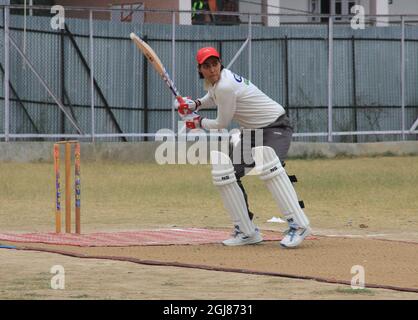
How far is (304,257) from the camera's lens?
13.1 m

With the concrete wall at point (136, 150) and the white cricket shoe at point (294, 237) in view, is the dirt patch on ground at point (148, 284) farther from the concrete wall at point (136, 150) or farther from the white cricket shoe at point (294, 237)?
the concrete wall at point (136, 150)

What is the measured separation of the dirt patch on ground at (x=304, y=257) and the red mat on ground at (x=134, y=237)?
0.43 m

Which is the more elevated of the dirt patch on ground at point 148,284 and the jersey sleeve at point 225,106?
the jersey sleeve at point 225,106

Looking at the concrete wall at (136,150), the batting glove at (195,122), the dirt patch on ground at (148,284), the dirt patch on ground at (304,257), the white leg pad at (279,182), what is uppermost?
the batting glove at (195,122)

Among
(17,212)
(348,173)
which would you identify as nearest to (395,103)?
(348,173)

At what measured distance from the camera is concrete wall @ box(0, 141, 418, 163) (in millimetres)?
26859

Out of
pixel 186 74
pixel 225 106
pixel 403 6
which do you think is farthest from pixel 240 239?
pixel 403 6

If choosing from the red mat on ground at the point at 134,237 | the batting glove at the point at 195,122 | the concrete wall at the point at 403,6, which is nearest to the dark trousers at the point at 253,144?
the batting glove at the point at 195,122

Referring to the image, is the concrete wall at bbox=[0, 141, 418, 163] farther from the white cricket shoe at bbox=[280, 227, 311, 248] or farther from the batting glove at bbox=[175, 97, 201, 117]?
the white cricket shoe at bbox=[280, 227, 311, 248]

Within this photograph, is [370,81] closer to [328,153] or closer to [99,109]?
[328,153]

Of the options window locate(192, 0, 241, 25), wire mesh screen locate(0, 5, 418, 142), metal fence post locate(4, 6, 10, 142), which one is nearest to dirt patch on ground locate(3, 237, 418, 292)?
metal fence post locate(4, 6, 10, 142)

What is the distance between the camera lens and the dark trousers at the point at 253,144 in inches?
554

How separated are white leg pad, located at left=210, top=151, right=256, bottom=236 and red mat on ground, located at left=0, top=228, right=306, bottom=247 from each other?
1.76 ft

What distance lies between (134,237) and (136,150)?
13157 millimetres
